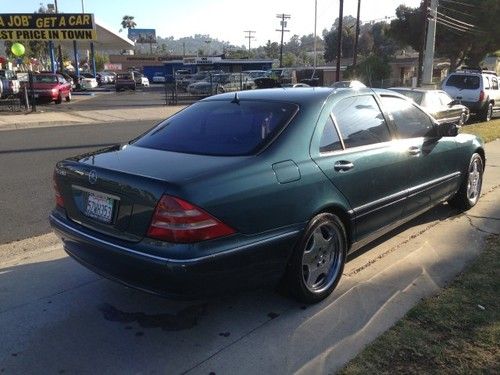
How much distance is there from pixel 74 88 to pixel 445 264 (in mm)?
42861

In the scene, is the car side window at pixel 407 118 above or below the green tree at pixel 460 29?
below

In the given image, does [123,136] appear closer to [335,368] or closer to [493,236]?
[493,236]

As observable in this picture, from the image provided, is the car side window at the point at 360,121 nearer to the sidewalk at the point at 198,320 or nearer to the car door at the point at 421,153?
the car door at the point at 421,153

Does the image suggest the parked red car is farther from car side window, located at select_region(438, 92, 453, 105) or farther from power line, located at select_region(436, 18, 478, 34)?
power line, located at select_region(436, 18, 478, 34)

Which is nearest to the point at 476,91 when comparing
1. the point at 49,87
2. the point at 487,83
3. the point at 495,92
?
the point at 487,83

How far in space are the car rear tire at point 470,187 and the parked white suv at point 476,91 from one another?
12764mm

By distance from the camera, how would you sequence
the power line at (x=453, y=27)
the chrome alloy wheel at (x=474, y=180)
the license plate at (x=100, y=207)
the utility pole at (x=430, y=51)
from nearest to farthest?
1. the license plate at (x=100, y=207)
2. the chrome alloy wheel at (x=474, y=180)
3. the utility pole at (x=430, y=51)
4. the power line at (x=453, y=27)

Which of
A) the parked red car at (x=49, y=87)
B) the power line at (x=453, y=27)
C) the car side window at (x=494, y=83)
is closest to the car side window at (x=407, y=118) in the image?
the car side window at (x=494, y=83)

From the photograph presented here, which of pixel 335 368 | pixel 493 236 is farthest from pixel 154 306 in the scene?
pixel 493 236

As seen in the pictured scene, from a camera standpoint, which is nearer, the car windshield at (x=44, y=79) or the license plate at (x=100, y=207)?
the license plate at (x=100, y=207)

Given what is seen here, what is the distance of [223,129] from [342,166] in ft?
3.07

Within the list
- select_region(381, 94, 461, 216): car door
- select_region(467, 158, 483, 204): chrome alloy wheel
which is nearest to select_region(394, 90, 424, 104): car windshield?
select_region(467, 158, 483, 204): chrome alloy wheel

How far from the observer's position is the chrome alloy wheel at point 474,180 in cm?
603

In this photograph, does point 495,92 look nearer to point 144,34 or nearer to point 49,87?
point 49,87
